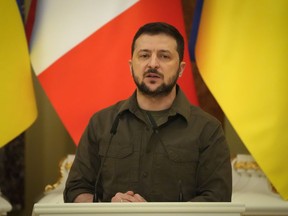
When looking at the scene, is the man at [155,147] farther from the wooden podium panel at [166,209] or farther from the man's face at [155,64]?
the wooden podium panel at [166,209]

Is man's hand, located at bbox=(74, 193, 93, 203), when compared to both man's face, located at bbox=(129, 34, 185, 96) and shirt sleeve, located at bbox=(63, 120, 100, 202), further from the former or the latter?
man's face, located at bbox=(129, 34, 185, 96)

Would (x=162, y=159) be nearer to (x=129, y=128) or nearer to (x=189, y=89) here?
(x=129, y=128)

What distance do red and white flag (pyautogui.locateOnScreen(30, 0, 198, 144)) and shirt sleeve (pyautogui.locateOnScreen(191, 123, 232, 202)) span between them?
78 centimetres

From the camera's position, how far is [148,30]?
153 centimetres

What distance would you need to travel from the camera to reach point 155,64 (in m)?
1.48

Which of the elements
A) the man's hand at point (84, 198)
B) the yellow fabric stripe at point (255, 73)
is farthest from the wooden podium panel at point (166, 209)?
the yellow fabric stripe at point (255, 73)

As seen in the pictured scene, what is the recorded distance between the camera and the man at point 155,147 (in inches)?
58.3

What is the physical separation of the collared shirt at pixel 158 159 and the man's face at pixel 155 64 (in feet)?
0.27

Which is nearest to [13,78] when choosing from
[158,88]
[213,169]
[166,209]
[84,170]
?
[84,170]

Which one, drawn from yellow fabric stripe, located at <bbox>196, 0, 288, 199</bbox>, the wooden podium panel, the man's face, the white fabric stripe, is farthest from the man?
the white fabric stripe

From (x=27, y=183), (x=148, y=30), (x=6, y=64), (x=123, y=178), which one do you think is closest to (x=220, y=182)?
(x=123, y=178)

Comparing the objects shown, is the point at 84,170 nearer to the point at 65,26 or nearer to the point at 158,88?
the point at 158,88

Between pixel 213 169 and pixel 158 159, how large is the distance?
6.5 inches

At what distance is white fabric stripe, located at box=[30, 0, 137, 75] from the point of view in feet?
7.46
